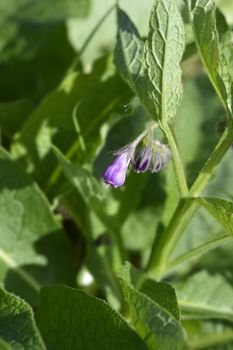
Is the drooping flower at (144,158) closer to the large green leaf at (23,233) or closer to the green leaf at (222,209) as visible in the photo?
the green leaf at (222,209)

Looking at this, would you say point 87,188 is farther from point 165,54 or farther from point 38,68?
point 38,68

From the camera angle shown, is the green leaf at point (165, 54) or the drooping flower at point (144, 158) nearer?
the green leaf at point (165, 54)

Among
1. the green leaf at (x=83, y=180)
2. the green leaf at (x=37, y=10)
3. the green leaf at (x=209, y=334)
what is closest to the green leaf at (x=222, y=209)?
the green leaf at (x=83, y=180)

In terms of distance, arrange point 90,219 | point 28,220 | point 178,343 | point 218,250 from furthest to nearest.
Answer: point 218,250
point 90,219
point 28,220
point 178,343

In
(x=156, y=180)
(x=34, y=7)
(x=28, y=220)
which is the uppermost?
(x=34, y=7)

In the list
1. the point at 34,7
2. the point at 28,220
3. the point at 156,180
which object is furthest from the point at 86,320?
the point at 34,7

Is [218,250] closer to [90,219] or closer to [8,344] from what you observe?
[90,219]
